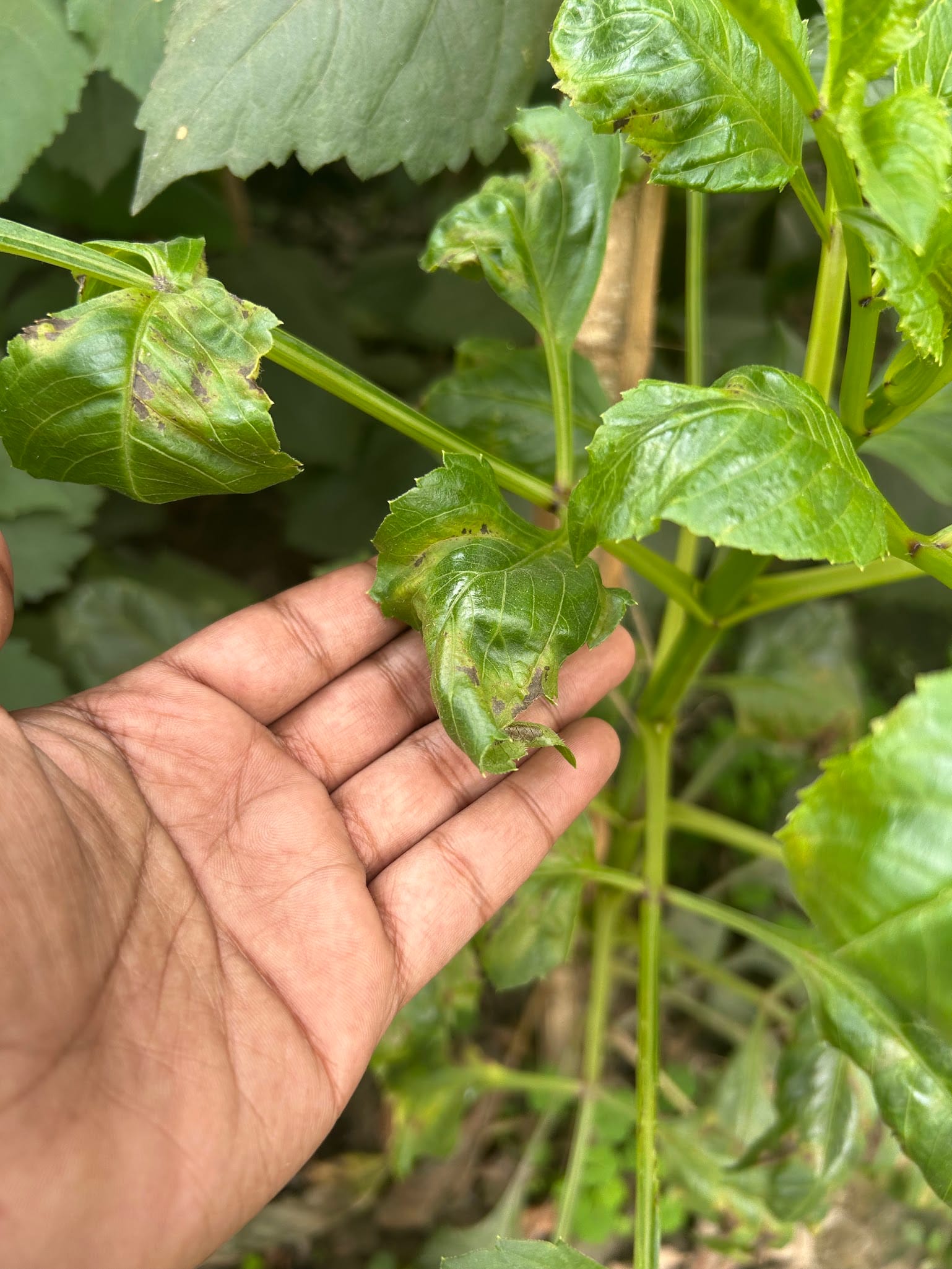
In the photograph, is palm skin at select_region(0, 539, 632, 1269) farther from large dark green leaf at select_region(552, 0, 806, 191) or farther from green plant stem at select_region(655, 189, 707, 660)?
large dark green leaf at select_region(552, 0, 806, 191)

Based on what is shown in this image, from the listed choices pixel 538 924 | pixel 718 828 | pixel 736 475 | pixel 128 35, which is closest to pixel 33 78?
pixel 128 35

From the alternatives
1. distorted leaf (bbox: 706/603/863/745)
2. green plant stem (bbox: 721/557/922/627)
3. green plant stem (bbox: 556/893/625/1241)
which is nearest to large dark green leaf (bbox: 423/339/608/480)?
green plant stem (bbox: 721/557/922/627)

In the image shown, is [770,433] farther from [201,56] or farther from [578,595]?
[201,56]

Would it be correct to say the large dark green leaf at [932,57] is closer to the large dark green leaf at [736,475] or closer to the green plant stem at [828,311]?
the green plant stem at [828,311]

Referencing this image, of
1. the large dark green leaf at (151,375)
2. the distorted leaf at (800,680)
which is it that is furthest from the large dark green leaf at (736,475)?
the distorted leaf at (800,680)

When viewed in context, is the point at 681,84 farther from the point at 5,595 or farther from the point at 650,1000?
the point at 650,1000

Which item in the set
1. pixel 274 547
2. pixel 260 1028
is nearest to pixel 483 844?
pixel 260 1028
